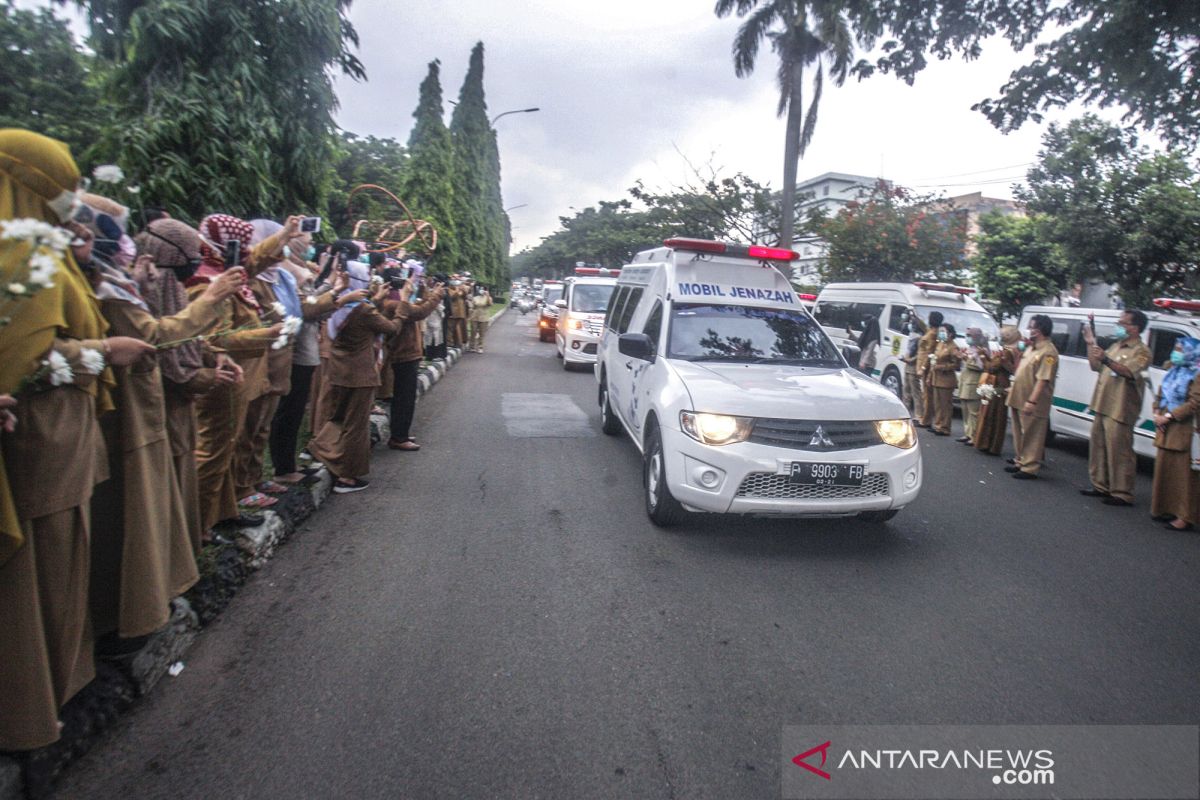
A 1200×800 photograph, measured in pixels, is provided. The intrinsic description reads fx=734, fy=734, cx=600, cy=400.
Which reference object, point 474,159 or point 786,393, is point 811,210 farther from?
point 786,393

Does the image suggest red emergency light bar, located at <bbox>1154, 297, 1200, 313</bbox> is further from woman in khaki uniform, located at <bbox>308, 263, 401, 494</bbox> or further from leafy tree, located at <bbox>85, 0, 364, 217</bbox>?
leafy tree, located at <bbox>85, 0, 364, 217</bbox>

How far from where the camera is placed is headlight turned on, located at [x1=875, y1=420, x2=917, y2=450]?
204 inches

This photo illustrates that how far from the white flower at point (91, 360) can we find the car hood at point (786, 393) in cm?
348

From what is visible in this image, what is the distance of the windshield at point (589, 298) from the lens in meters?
16.0

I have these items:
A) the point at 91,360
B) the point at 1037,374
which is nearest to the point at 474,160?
the point at 1037,374

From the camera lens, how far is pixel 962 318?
1192 centimetres

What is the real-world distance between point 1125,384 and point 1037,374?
102cm

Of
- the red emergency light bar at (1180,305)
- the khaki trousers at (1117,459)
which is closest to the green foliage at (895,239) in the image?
the red emergency light bar at (1180,305)

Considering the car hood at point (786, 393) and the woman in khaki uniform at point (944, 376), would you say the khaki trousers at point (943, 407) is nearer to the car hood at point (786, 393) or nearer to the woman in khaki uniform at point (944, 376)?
the woman in khaki uniform at point (944, 376)

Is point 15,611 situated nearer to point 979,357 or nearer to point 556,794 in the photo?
point 556,794

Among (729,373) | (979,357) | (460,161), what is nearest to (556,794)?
(729,373)

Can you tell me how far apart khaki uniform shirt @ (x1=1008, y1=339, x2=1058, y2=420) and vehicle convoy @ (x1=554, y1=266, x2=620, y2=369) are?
7.70 metres

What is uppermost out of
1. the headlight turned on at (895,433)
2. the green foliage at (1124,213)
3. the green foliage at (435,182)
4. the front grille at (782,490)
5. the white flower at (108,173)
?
the green foliage at (435,182)

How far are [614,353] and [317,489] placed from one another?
144 inches
